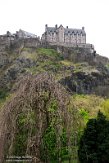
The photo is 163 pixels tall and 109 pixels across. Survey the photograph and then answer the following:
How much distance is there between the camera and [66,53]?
9700 centimetres

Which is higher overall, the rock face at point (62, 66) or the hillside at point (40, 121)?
the rock face at point (62, 66)

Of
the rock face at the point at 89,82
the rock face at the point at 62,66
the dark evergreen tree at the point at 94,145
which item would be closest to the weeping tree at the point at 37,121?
Answer: the dark evergreen tree at the point at 94,145

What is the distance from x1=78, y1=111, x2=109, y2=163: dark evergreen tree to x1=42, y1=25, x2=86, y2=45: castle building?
296ft

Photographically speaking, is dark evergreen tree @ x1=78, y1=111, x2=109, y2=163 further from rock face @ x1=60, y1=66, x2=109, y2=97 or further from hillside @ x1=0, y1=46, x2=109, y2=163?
rock face @ x1=60, y1=66, x2=109, y2=97

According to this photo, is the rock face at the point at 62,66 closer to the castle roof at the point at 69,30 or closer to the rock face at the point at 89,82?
the rock face at the point at 89,82

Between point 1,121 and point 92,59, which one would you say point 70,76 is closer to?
point 92,59

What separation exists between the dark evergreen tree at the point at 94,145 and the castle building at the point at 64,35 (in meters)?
90.3

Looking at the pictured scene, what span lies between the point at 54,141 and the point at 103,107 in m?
23.8

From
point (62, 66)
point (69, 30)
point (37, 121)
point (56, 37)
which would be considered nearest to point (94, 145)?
point (37, 121)

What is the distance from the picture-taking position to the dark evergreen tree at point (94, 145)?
16.2 m

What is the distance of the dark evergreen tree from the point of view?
16227 millimetres

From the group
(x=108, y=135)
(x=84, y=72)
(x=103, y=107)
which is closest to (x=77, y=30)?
(x=84, y=72)

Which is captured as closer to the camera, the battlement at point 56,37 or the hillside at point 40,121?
the hillside at point 40,121

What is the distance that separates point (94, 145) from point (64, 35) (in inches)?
3716
